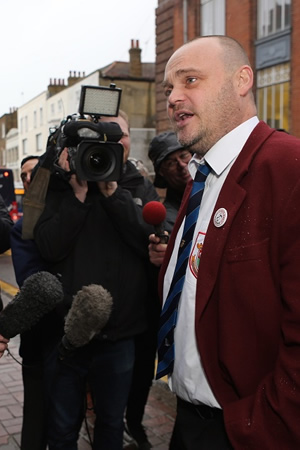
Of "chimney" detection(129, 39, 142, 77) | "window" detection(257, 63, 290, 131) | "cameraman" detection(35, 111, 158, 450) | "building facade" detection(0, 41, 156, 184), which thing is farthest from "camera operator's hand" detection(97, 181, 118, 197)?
"chimney" detection(129, 39, 142, 77)

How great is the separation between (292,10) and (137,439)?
12346 mm

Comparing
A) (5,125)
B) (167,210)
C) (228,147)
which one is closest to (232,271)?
(228,147)

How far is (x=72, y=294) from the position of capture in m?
2.48

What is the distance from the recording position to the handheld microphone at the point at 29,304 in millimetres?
1992

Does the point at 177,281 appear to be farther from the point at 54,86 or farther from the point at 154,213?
the point at 54,86

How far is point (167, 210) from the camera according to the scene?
10.6ft

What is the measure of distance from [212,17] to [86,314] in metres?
15.9

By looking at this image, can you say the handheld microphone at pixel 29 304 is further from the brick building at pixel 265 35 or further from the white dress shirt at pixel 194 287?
the brick building at pixel 265 35

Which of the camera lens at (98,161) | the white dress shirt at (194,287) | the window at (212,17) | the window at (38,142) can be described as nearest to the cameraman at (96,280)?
the camera lens at (98,161)

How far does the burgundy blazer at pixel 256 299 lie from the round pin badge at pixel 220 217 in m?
0.01

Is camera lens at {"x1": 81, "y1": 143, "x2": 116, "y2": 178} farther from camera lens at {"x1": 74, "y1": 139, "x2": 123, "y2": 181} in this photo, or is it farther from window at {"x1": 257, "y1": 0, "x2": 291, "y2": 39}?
window at {"x1": 257, "y1": 0, "x2": 291, "y2": 39}

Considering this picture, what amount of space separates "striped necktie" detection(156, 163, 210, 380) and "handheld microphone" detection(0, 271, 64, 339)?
48cm

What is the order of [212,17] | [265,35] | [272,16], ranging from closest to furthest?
[272,16] < [265,35] < [212,17]

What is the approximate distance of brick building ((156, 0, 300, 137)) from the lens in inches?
520
